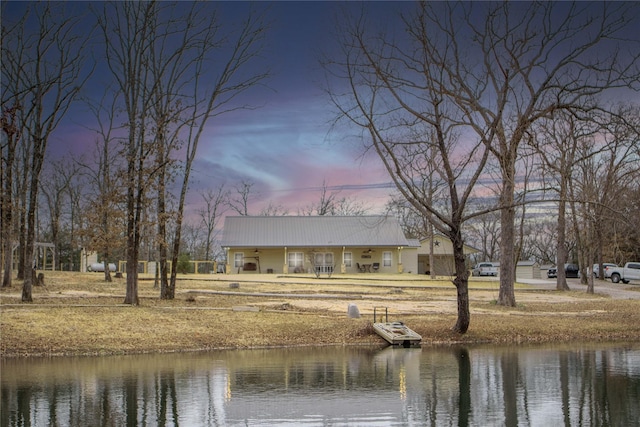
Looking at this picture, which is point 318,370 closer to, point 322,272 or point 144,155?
point 144,155

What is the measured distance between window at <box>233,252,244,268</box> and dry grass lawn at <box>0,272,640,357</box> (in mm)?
27790

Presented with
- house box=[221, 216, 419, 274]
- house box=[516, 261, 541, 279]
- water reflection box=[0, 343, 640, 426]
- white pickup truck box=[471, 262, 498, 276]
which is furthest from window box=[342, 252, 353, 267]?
water reflection box=[0, 343, 640, 426]

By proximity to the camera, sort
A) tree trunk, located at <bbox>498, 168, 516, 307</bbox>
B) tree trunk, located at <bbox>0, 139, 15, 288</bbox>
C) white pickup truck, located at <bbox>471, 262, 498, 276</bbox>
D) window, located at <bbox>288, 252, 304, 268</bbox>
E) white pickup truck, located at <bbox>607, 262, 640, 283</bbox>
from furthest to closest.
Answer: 1. white pickup truck, located at <bbox>471, 262, 498, 276</bbox>
2. window, located at <bbox>288, 252, 304, 268</bbox>
3. white pickup truck, located at <bbox>607, 262, 640, 283</bbox>
4. tree trunk, located at <bbox>0, 139, 15, 288</bbox>
5. tree trunk, located at <bbox>498, 168, 516, 307</bbox>

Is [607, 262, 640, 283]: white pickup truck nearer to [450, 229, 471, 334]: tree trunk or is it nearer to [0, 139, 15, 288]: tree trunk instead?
[450, 229, 471, 334]: tree trunk

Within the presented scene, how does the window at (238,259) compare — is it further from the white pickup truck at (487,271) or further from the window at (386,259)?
the white pickup truck at (487,271)

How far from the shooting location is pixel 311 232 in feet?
198

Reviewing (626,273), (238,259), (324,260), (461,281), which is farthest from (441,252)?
(461,281)

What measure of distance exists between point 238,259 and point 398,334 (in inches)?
1584

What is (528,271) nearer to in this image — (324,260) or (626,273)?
(626,273)

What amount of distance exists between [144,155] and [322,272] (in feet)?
110

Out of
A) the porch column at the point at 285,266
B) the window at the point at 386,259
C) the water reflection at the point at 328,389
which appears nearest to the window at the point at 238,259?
the porch column at the point at 285,266

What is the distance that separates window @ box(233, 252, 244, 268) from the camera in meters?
57.8

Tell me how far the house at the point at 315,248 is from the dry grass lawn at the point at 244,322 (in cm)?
2746

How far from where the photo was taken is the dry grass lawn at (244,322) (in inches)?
710
